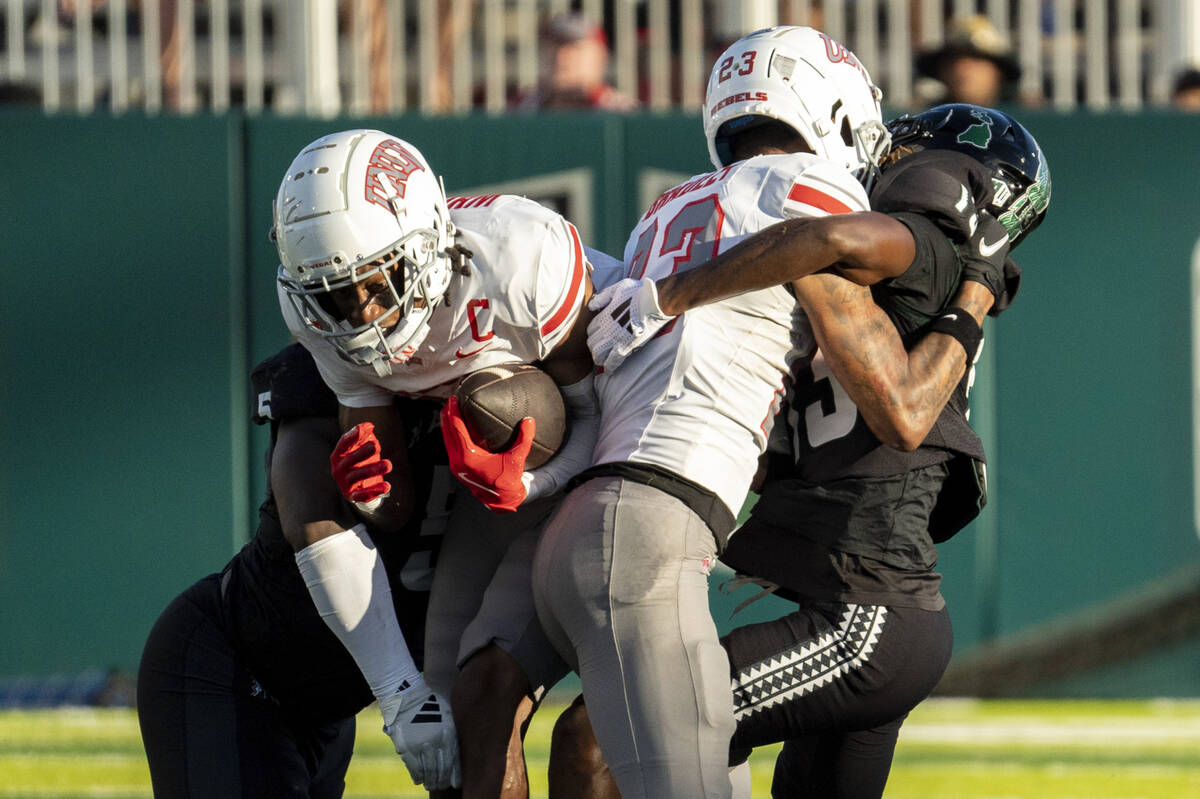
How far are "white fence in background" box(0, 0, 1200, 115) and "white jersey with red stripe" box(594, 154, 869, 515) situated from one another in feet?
16.6

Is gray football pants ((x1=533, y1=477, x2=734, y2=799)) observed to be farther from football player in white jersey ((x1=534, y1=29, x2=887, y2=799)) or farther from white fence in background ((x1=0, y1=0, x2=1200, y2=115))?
white fence in background ((x1=0, y1=0, x2=1200, y2=115))

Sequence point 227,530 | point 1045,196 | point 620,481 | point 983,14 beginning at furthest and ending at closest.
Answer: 1. point 983,14
2. point 227,530
3. point 1045,196
4. point 620,481

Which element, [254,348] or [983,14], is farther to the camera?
[983,14]

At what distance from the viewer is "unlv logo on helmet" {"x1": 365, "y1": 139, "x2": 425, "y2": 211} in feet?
9.79

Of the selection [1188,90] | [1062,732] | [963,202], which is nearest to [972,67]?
[1188,90]

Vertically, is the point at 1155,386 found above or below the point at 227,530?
above

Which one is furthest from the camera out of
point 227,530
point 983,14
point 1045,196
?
point 983,14

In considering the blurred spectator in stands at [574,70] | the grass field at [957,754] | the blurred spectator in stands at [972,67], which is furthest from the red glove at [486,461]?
the blurred spectator in stands at [972,67]

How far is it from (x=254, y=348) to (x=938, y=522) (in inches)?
156

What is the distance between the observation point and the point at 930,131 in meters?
3.35

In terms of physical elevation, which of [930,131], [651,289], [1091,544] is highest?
[930,131]

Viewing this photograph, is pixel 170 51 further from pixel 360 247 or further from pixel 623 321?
pixel 623 321

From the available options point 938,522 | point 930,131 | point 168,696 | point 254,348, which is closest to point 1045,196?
point 930,131

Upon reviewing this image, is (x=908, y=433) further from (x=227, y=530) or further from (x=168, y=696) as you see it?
(x=227, y=530)
